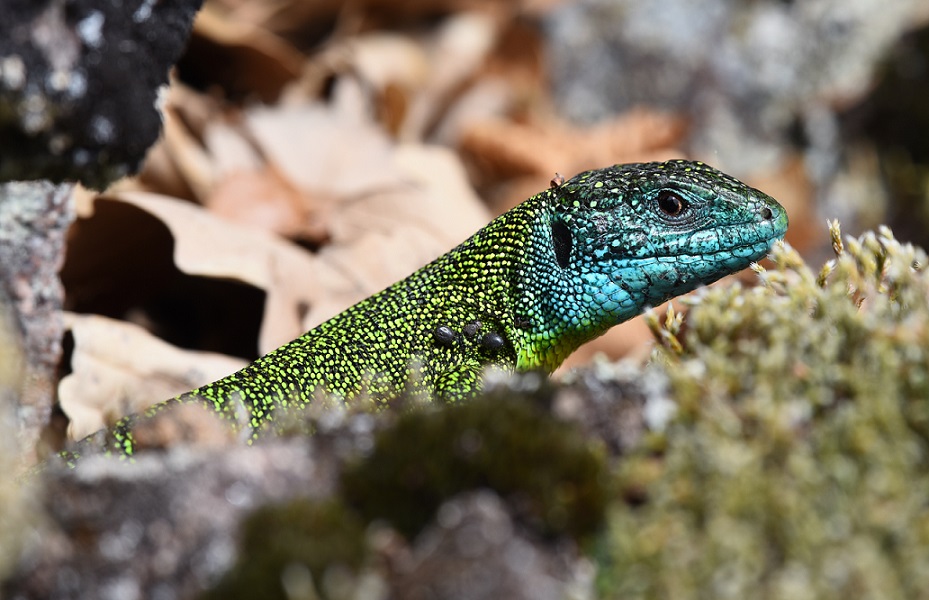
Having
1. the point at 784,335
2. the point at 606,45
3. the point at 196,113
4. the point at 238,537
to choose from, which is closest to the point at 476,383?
the point at 784,335

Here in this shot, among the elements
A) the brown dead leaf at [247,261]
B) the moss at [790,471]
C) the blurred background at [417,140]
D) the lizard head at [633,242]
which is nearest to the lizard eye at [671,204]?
the lizard head at [633,242]

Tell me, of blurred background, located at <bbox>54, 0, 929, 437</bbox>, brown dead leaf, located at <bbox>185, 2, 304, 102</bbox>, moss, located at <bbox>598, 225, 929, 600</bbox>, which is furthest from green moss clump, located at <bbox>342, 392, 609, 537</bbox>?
brown dead leaf, located at <bbox>185, 2, 304, 102</bbox>

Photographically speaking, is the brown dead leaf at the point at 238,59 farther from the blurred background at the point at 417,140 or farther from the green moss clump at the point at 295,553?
the green moss clump at the point at 295,553

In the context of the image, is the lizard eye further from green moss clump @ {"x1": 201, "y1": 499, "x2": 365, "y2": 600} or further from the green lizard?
green moss clump @ {"x1": 201, "y1": 499, "x2": 365, "y2": 600}

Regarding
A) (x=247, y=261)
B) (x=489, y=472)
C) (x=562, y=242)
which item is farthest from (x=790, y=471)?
(x=247, y=261)

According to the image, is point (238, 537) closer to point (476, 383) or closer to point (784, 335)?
point (784, 335)

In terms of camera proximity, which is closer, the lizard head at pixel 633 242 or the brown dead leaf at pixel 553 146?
the lizard head at pixel 633 242

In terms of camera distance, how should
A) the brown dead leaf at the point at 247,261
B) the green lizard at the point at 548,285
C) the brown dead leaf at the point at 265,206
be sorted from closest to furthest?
the green lizard at the point at 548,285, the brown dead leaf at the point at 247,261, the brown dead leaf at the point at 265,206
